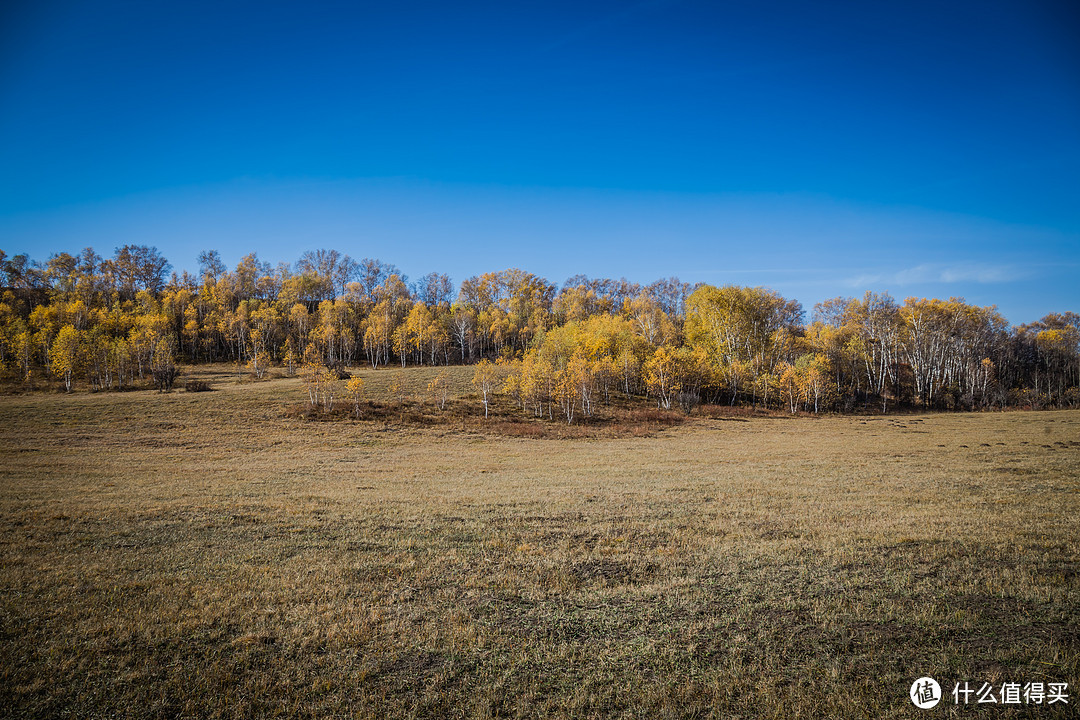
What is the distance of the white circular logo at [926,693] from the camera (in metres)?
6.02

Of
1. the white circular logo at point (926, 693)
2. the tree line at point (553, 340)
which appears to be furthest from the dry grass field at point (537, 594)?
the tree line at point (553, 340)

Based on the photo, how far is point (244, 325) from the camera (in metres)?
Answer: 91.8

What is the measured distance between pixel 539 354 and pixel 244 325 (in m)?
65.4

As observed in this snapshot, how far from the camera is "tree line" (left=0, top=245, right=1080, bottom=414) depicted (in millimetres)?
65438

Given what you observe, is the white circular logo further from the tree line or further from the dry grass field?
the tree line

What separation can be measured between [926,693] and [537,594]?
21.1 ft

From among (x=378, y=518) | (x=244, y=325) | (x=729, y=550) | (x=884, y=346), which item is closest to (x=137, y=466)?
(x=378, y=518)

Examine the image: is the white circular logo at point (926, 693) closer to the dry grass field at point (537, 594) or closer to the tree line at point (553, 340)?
the dry grass field at point (537, 594)

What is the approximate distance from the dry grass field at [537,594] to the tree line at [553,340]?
121ft

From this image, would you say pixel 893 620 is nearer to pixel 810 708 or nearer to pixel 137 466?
pixel 810 708

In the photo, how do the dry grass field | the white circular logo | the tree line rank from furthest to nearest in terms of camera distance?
the tree line
the dry grass field
the white circular logo

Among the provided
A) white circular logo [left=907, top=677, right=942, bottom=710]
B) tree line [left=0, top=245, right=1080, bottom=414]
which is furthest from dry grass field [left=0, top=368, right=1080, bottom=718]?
tree line [left=0, top=245, right=1080, bottom=414]

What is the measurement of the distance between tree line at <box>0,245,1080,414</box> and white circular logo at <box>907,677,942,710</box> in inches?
1925

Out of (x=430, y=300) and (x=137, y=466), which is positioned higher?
(x=430, y=300)
